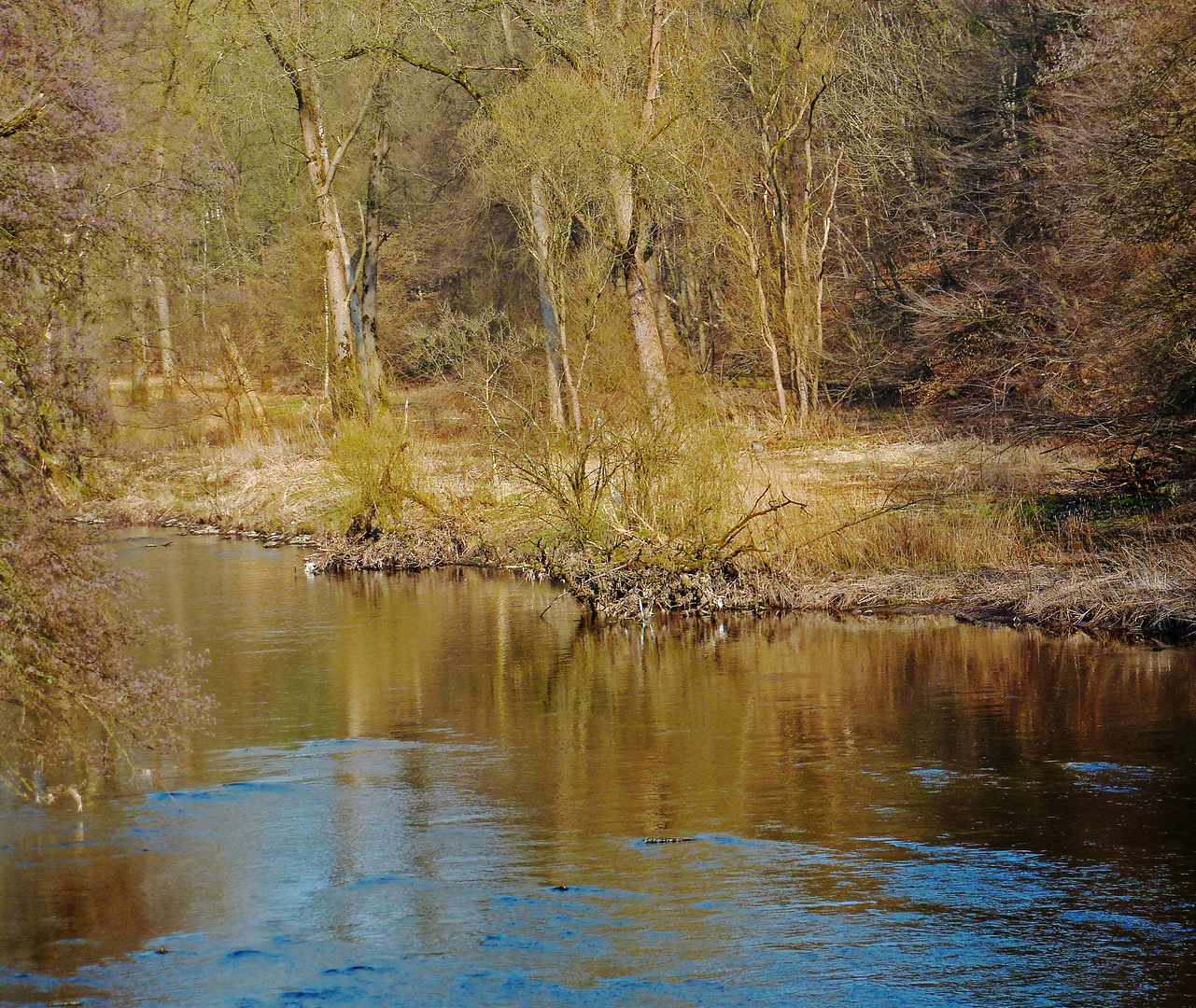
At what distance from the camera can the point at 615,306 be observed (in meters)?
25.2

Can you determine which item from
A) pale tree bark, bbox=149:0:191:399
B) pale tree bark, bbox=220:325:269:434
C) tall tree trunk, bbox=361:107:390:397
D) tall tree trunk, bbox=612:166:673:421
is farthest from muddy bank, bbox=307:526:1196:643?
pale tree bark, bbox=149:0:191:399

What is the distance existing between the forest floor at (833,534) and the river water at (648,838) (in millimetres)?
1121

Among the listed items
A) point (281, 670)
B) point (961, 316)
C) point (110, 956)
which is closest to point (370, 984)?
point (110, 956)

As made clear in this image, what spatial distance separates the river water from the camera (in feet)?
21.2

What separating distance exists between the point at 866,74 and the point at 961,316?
23.0 ft

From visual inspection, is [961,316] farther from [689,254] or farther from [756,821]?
[756,821]

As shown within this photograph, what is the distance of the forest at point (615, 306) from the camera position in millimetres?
8227

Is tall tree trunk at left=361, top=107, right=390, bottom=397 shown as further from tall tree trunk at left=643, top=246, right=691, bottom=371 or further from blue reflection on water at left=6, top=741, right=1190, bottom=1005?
blue reflection on water at left=6, top=741, right=1190, bottom=1005

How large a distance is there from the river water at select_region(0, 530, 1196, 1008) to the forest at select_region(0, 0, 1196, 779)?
109 cm

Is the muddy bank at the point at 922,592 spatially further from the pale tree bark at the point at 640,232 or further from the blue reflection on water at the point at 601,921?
the blue reflection on water at the point at 601,921

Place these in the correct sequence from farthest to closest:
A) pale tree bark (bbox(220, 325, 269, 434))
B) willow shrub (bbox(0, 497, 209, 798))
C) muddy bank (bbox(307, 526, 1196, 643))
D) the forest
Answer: pale tree bark (bbox(220, 325, 269, 434)) < muddy bank (bbox(307, 526, 1196, 643)) < the forest < willow shrub (bbox(0, 497, 209, 798))

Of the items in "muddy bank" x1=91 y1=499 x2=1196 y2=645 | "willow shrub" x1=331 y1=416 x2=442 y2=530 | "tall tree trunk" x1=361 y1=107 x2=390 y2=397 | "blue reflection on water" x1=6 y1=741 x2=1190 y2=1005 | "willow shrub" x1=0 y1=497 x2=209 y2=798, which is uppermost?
"tall tree trunk" x1=361 y1=107 x2=390 y2=397

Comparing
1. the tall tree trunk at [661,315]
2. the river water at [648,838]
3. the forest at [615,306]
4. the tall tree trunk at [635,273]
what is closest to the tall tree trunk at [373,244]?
the forest at [615,306]

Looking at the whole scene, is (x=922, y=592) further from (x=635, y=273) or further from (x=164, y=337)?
(x=164, y=337)
